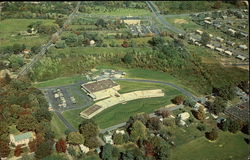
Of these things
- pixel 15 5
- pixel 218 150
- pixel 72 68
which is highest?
pixel 15 5

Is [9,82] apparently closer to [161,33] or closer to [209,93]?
[209,93]

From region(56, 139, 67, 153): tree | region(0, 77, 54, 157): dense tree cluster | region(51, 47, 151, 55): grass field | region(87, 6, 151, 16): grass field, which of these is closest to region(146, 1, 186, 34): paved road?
region(87, 6, 151, 16): grass field

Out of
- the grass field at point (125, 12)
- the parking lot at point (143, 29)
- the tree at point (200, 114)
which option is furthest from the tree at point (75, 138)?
the grass field at point (125, 12)

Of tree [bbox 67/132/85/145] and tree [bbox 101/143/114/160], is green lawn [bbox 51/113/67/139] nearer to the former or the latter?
tree [bbox 67/132/85/145]

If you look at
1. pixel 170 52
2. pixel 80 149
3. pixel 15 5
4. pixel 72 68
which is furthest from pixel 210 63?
pixel 15 5

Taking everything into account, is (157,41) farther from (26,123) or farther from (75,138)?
(26,123)
